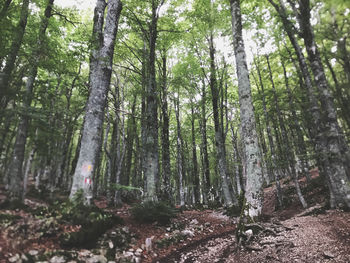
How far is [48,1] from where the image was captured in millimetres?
10688

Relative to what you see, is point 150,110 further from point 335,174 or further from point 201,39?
point 201,39

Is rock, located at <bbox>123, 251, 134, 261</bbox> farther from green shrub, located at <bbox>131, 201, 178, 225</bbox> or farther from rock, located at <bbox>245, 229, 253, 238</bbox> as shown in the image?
rock, located at <bbox>245, 229, 253, 238</bbox>

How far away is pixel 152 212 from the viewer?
7.80 meters

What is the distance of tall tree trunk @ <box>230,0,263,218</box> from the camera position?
18.9ft

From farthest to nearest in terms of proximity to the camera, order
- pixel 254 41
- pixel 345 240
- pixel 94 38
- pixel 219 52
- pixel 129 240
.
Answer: pixel 219 52 → pixel 254 41 → pixel 94 38 → pixel 129 240 → pixel 345 240

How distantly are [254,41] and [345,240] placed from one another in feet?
47.7

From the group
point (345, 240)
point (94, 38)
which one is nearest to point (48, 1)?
point (94, 38)

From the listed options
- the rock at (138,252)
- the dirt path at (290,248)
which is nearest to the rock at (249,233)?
the dirt path at (290,248)

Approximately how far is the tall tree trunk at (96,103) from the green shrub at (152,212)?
8.54 ft

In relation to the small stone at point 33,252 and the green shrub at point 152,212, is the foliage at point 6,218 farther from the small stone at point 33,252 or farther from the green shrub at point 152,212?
the green shrub at point 152,212

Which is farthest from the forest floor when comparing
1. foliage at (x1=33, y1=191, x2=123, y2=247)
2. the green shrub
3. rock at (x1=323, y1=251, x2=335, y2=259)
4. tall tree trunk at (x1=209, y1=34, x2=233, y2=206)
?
tall tree trunk at (x1=209, y1=34, x2=233, y2=206)

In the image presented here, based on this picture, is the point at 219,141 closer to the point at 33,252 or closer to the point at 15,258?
the point at 33,252

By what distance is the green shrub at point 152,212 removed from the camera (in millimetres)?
7745

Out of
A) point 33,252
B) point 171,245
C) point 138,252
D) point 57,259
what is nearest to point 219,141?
point 171,245
